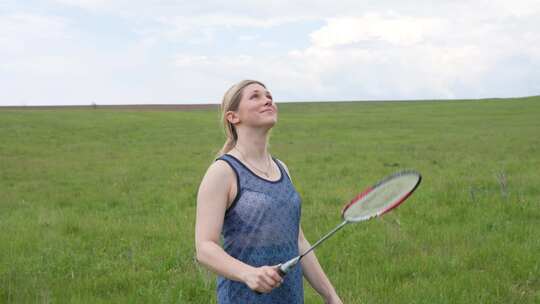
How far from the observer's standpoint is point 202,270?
692 cm

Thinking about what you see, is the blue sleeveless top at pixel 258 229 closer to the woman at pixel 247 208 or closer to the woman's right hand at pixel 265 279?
the woman at pixel 247 208

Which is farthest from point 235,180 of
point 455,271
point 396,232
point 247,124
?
point 396,232

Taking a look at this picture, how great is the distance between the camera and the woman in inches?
123

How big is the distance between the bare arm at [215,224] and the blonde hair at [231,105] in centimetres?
25

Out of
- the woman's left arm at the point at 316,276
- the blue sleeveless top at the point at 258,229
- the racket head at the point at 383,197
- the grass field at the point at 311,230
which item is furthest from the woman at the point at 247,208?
the grass field at the point at 311,230

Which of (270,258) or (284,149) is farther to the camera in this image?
(284,149)

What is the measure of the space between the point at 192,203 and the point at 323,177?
13.9ft

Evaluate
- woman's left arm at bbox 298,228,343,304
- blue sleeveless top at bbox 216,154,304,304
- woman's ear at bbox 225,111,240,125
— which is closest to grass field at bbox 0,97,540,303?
woman's left arm at bbox 298,228,343,304

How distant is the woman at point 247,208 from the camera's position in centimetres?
313

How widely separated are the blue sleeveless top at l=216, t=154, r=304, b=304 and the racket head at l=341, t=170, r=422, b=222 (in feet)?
1.09

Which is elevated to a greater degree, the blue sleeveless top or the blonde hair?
the blonde hair

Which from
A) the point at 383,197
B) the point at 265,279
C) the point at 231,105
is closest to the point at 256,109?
the point at 231,105

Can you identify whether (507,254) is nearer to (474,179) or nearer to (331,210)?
(331,210)

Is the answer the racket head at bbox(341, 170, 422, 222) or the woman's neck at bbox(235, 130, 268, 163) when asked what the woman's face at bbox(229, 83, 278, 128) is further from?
the racket head at bbox(341, 170, 422, 222)
